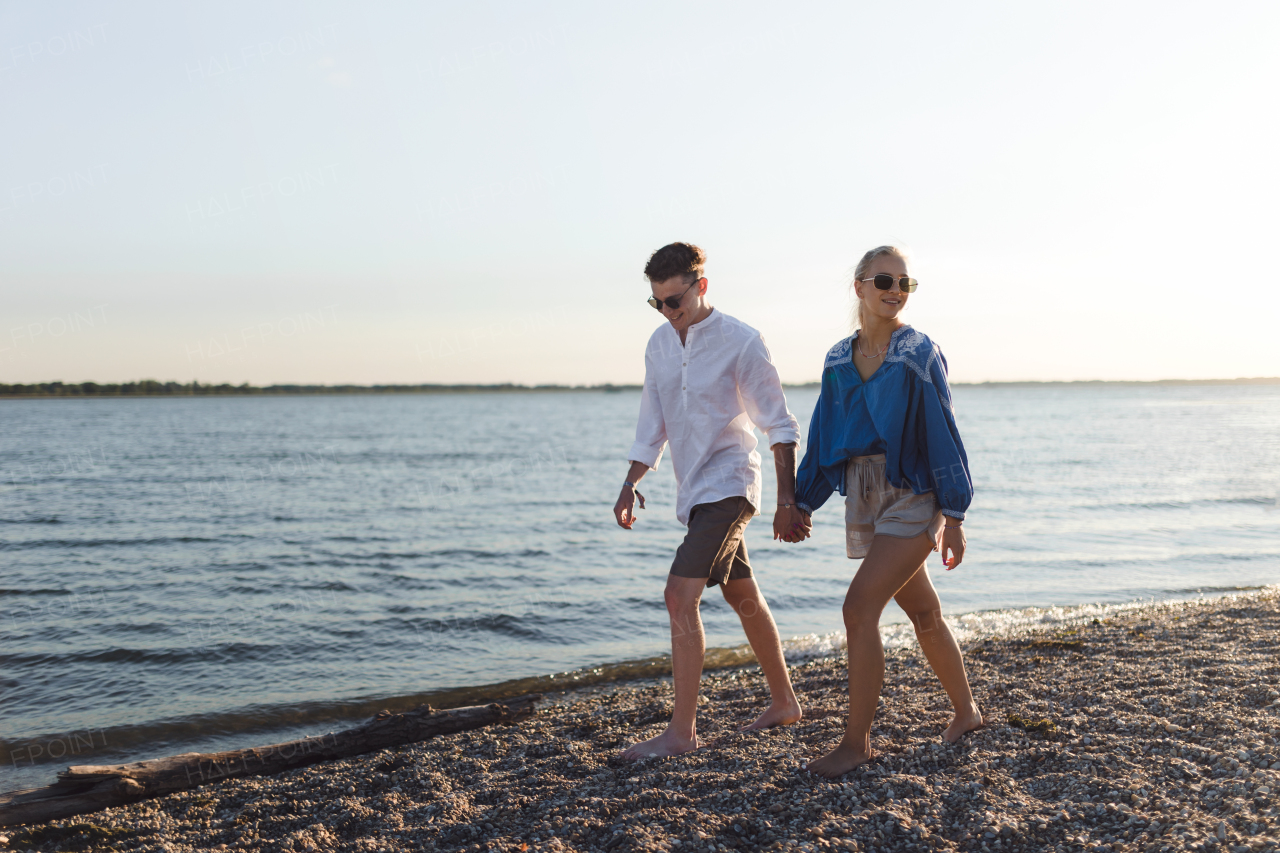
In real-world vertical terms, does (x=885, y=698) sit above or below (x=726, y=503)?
below

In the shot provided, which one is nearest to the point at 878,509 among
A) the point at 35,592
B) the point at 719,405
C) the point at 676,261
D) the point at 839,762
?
the point at 719,405

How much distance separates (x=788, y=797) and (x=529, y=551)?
9.96m

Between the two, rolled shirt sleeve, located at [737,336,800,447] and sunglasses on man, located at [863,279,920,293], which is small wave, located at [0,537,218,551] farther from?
sunglasses on man, located at [863,279,920,293]

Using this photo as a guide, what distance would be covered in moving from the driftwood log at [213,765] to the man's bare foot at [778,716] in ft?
5.62

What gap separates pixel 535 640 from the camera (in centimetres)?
816

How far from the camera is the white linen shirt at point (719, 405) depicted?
3.90m

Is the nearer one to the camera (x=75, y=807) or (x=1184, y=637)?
(x=75, y=807)

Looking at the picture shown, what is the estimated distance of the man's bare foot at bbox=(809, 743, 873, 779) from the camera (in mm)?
3513

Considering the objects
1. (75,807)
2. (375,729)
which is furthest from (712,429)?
(75,807)

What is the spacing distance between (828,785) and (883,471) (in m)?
1.37

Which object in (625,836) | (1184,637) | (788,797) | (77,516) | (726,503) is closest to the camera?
(625,836)

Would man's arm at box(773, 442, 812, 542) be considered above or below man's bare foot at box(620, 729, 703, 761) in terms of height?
above

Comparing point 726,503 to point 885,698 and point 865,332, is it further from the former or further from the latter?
point 885,698

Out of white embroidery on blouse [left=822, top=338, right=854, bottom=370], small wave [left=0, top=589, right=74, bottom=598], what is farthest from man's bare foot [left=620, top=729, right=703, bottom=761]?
small wave [left=0, top=589, right=74, bottom=598]
